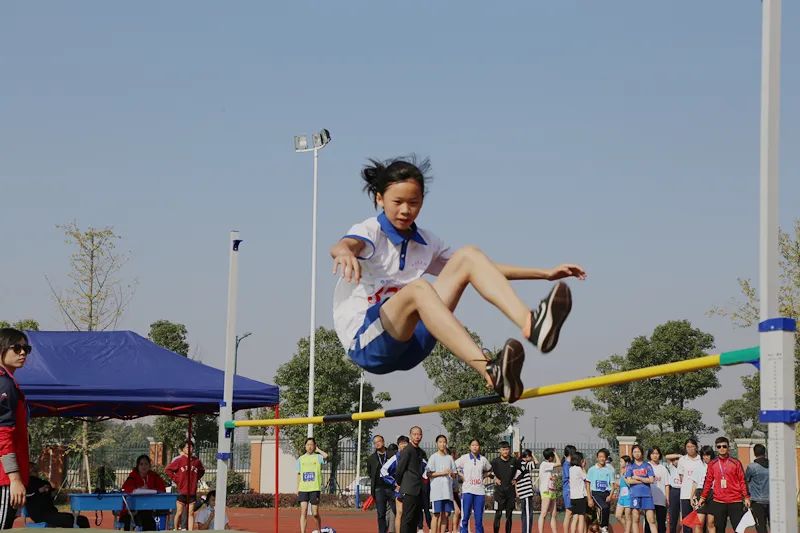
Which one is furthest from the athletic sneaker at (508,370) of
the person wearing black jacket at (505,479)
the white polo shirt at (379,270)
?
the person wearing black jacket at (505,479)

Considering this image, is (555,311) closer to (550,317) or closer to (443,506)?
(550,317)

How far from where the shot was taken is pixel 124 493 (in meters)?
13.4

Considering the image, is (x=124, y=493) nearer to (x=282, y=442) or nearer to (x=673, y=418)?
(x=282, y=442)

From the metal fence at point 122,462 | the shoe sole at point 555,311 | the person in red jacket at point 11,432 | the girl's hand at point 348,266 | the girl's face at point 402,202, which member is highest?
the girl's face at point 402,202

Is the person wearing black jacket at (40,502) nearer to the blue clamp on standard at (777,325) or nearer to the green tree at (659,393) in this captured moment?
the blue clamp on standard at (777,325)

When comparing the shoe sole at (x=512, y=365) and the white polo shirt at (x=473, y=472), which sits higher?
the shoe sole at (x=512, y=365)

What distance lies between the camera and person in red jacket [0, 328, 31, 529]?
573 cm

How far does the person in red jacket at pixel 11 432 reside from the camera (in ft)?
18.8

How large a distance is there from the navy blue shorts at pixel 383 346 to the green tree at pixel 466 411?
33.8m

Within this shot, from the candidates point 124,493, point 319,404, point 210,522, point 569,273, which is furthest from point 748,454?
point 569,273

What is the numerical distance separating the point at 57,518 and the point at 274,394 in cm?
371

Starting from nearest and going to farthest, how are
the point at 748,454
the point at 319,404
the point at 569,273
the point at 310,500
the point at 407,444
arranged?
the point at 569,273 → the point at 407,444 → the point at 310,500 → the point at 748,454 → the point at 319,404

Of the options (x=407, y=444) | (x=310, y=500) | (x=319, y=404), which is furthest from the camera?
(x=319, y=404)

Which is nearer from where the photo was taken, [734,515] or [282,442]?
[734,515]
